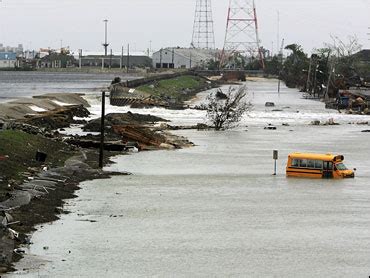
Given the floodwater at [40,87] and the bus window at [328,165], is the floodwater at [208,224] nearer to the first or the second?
the bus window at [328,165]

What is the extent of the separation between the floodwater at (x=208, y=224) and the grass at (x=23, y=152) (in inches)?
91.2

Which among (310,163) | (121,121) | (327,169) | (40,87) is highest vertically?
(310,163)

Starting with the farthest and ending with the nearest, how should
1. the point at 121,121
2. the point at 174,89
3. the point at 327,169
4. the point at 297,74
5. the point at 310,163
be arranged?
the point at 297,74
the point at 174,89
the point at 121,121
the point at 310,163
the point at 327,169

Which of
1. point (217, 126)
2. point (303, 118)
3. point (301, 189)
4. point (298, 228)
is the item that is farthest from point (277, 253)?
point (303, 118)

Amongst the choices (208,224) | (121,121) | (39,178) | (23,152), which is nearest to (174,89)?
(121,121)

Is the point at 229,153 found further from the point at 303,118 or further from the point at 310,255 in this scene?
the point at 303,118

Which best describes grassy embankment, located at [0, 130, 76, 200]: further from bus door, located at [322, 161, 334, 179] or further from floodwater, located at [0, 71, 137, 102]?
floodwater, located at [0, 71, 137, 102]

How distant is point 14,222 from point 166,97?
76.8 meters

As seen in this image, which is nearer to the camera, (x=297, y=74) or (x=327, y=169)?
(x=327, y=169)

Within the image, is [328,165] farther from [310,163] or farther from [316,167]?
[310,163]

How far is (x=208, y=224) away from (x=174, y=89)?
3719 inches

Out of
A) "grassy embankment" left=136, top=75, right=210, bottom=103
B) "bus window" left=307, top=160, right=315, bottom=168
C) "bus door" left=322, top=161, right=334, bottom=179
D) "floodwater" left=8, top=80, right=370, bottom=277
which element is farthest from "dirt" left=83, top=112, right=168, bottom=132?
"grassy embankment" left=136, top=75, right=210, bottom=103

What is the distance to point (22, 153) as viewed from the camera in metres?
37.3

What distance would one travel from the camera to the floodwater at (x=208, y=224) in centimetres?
2220
